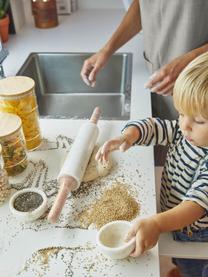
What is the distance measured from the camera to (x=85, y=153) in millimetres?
882

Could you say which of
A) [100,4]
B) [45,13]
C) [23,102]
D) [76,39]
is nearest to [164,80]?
[23,102]

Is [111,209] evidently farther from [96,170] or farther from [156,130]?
[156,130]

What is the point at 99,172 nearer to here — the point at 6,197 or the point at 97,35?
the point at 6,197

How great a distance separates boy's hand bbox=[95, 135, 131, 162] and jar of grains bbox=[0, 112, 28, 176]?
0.18 metres

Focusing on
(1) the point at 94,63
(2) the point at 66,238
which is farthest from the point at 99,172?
(1) the point at 94,63

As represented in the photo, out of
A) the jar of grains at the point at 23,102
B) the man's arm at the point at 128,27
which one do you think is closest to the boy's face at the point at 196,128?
the jar of grains at the point at 23,102

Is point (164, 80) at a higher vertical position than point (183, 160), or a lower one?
higher

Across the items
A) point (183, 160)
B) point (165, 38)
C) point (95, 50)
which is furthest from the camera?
point (95, 50)

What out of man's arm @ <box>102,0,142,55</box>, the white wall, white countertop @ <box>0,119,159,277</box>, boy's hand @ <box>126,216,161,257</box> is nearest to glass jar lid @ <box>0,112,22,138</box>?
white countertop @ <box>0,119,159,277</box>

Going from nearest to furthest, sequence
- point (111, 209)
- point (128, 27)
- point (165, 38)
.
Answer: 1. point (111, 209)
2. point (165, 38)
3. point (128, 27)

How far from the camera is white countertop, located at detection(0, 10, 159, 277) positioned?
701 mm

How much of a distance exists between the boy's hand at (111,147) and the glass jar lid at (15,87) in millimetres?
229

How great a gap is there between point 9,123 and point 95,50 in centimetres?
76

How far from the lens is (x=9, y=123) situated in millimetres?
843
